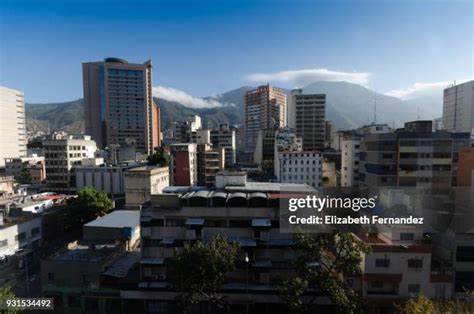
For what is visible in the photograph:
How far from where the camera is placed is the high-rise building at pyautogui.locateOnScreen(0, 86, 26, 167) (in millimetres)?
72250

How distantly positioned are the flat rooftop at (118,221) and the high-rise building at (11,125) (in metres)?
64.4

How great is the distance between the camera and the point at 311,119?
82750 millimetres

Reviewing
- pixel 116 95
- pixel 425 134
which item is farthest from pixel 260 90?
pixel 425 134

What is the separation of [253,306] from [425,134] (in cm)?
2820

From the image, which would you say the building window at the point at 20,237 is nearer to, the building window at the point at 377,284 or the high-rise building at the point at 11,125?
the building window at the point at 377,284

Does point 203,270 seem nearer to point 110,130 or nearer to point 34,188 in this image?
point 34,188

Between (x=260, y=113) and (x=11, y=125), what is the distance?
254 feet

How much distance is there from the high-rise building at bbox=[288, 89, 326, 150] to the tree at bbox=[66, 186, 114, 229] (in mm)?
63777

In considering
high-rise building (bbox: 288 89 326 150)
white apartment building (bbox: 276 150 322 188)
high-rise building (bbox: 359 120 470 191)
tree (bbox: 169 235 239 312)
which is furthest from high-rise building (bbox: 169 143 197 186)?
high-rise building (bbox: 288 89 326 150)

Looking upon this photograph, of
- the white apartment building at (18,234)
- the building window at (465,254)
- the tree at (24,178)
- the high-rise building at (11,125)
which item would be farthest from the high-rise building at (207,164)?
the high-rise building at (11,125)

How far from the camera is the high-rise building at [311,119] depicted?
8275 cm

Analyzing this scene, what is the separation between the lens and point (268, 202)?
16.6 m

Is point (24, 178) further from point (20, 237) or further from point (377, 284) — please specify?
point (377, 284)

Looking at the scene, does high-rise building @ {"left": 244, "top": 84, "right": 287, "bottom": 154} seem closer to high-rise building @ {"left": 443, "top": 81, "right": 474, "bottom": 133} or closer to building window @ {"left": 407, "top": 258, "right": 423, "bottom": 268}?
high-rise building @ {"left": 443, "top": 81, "right": 474, "bottom": 133}
